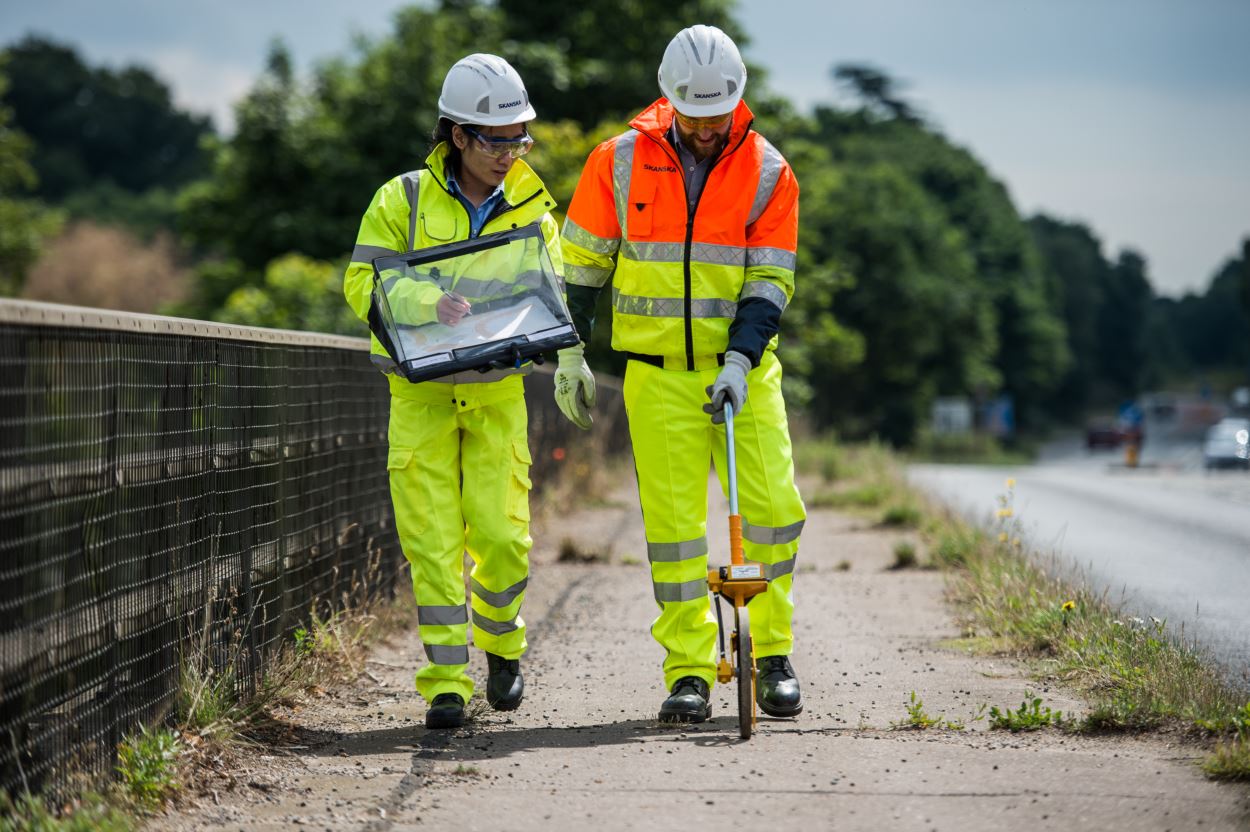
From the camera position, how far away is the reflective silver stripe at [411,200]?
549 centimetres

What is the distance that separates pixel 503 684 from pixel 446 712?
0.35m

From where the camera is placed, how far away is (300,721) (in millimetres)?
5484

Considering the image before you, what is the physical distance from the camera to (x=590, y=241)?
5.75 metres

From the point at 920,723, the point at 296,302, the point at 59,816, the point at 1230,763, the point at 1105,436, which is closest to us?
the point at 59,816

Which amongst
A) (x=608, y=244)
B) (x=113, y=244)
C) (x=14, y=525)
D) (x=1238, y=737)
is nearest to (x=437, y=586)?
(x=608, y=244)

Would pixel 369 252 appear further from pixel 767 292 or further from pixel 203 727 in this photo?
pixel 203 727

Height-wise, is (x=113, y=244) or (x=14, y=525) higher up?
(x=113, y=244)

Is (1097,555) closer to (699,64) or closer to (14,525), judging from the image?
(699,64)

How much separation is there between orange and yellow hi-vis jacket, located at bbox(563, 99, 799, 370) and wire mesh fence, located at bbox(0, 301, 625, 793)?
1.37 metres

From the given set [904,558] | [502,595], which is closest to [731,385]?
[502,595]

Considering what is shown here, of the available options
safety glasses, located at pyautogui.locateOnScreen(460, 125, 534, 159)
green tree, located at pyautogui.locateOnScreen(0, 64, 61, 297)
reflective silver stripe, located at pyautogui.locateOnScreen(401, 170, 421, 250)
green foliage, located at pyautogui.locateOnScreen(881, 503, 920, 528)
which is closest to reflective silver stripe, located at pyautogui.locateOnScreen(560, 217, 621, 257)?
safety glasses, located at pyautogui.locateOnScreen(460, 125, 534, 159)

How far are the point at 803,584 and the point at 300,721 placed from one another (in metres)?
4.70

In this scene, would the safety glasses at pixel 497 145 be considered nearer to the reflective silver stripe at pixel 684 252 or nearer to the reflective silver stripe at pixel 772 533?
the reflective silver stripe at pixel 684 252

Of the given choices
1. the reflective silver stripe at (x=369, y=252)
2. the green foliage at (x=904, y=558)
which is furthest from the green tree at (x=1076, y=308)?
the reflective silver stripe at (x=369, y=252)
